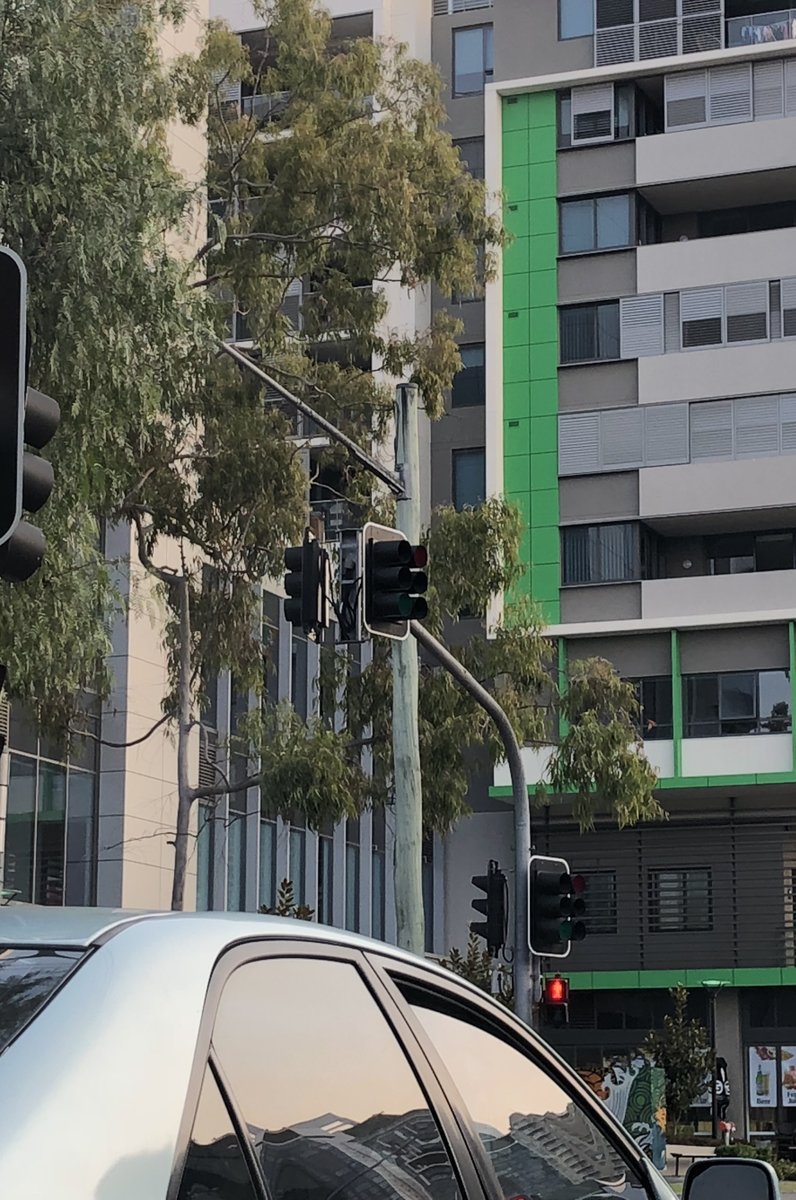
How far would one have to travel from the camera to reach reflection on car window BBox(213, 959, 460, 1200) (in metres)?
2.44

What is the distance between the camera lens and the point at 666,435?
4681 cm

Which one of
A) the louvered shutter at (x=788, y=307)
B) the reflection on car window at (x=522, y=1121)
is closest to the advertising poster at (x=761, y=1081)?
the louvered shutter at (x=788, y=307)

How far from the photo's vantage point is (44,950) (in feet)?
7.74

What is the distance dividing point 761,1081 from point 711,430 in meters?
15.5

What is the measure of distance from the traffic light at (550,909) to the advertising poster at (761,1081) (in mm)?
29274

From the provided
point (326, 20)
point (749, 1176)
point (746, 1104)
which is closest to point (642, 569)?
point (746, 1104)

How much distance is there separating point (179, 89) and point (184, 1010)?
21.5m

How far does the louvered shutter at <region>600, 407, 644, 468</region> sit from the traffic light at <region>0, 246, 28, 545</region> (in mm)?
41460

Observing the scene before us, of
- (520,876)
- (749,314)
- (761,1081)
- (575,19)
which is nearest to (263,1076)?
(520,876)

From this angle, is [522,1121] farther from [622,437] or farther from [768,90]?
[768,90]

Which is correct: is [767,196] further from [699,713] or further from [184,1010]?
[184,1010]

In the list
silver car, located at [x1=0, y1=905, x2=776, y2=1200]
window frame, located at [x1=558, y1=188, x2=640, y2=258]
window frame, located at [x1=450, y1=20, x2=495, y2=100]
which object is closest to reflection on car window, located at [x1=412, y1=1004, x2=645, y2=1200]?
silver car, located at [x1=0, y1=905, x2=776, y2=1200]

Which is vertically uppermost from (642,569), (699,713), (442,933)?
(642,569)

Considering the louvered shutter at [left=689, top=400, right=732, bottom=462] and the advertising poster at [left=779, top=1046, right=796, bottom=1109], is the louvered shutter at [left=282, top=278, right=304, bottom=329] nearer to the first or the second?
the louvered shutter at [left=689, top=400, right=732, bottom=462]
